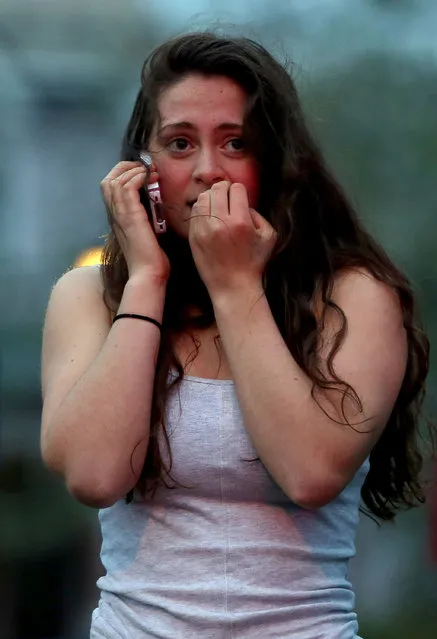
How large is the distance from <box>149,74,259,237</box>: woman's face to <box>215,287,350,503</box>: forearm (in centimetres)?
28

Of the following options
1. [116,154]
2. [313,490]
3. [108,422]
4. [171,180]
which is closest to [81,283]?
[171,180]

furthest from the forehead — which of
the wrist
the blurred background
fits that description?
the blurred background

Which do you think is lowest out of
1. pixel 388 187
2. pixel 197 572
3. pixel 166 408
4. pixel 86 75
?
pixel 197 572

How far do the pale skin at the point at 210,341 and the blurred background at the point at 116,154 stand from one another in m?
1.60

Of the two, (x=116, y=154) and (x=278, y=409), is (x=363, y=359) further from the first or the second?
(x=116, y=154)

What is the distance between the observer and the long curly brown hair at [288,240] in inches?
88.4

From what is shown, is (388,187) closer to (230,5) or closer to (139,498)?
(230,5)

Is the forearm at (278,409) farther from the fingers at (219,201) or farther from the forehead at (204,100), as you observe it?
the forehead at (204,100)

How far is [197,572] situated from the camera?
2.06m

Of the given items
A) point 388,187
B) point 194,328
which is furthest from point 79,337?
point 388,187

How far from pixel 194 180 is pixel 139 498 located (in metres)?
0.53

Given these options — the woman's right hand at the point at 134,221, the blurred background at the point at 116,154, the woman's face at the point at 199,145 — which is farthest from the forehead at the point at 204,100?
the blurred background at the point at 116,154

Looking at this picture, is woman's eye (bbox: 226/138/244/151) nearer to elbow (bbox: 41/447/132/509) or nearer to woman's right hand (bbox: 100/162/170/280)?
woman's right hand (bbox: 100/162/170/280)

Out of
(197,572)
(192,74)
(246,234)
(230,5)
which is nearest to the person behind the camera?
(197,572)
